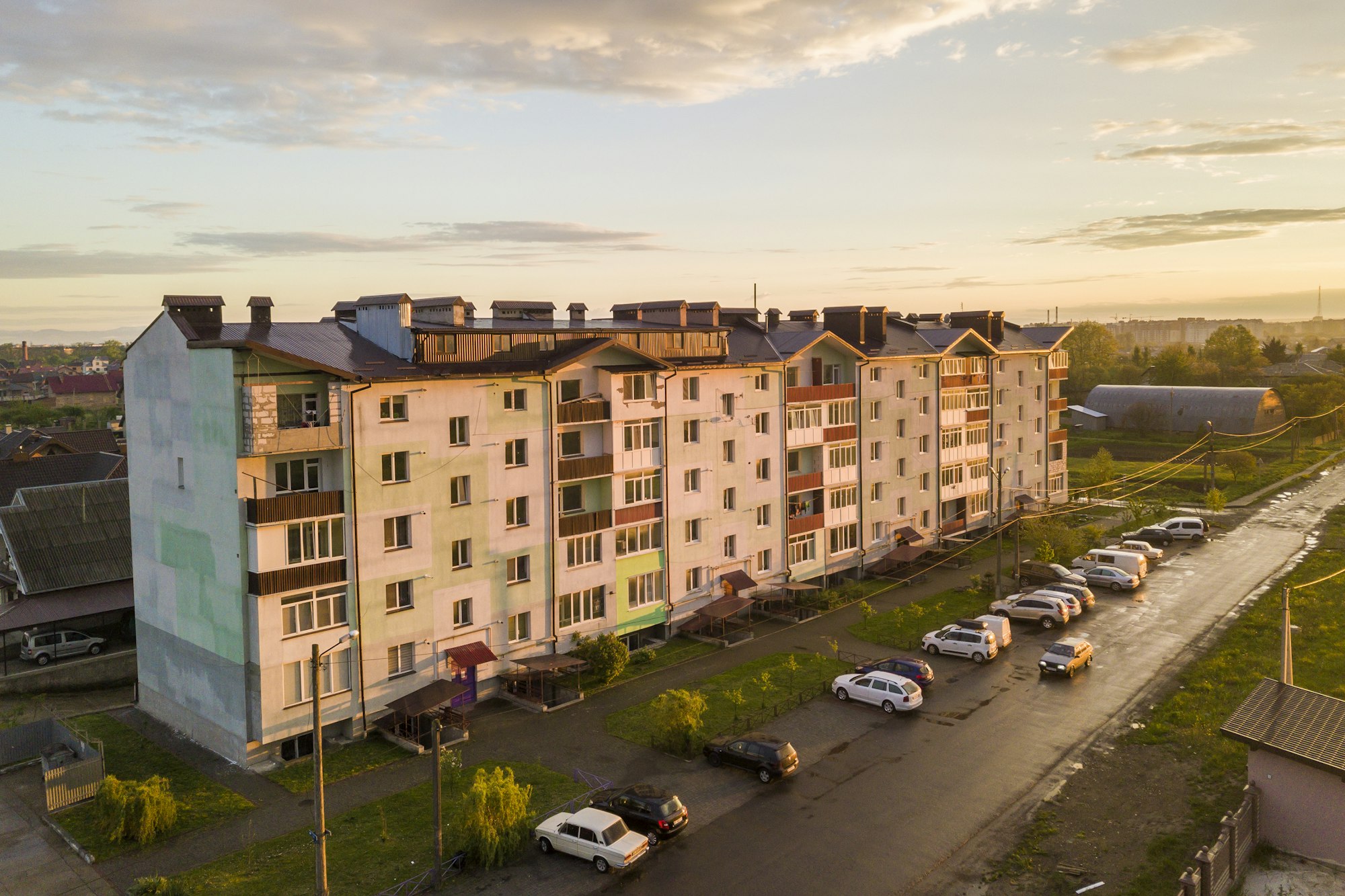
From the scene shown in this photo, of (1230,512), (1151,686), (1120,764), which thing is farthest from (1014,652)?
(1230,512)

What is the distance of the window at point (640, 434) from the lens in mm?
48469

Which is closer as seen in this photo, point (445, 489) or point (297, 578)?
point (297, 578)

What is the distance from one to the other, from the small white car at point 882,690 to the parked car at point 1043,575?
71.3ft

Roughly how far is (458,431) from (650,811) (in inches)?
753

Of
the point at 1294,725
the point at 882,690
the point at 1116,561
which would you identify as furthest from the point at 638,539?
the point at 1116,561

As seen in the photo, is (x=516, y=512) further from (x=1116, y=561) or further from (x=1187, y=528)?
(x=1187, y=528)

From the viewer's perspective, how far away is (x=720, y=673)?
150 ft

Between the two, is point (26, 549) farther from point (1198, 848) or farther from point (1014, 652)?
point (1198, 848)

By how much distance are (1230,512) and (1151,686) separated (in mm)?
51423

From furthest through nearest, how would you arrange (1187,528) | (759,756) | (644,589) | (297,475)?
(1187,528) → (644,589) → (297,475) → (759,756)

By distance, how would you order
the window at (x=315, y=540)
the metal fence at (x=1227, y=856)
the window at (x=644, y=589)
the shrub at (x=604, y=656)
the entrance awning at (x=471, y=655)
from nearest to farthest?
1. the metal fence at (x=1227, y=856)
2. the window at (x=315, y=540)
3. the entrance awning at (x=471, y=655)
4. the shrub at (x=604, y=656)
5. the window at (x=644, y=589)

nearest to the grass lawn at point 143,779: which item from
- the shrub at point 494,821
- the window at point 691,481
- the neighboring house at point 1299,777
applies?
the shrub at point 494,821

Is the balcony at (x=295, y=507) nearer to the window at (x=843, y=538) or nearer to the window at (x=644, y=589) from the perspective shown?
the window at (x=644, y=589)

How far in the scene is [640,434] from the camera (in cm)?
4922
